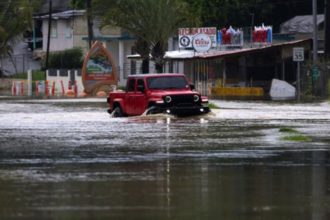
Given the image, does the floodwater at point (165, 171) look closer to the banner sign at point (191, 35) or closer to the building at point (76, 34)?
the banner sign at point (191, 35)

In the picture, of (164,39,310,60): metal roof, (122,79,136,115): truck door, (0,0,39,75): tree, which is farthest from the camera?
(0,0,39,75): tree

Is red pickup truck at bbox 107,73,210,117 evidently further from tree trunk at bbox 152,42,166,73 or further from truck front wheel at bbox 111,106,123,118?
tree trunk at bbox 152,42,166,73

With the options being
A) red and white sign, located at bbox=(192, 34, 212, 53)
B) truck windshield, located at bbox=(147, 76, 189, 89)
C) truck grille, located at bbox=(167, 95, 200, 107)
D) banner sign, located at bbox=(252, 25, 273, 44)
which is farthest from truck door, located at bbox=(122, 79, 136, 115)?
red and white sign, located at bbox=(192, 34, 212, 53)

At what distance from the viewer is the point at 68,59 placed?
8406cm

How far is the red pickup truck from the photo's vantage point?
102 feet

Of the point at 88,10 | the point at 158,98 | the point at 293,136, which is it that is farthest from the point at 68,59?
the point at 293,136

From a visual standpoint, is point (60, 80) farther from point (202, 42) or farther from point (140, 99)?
point (140, 99)

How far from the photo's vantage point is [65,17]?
88438 mm

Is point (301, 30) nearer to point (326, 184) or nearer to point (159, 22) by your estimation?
point (159, 22)

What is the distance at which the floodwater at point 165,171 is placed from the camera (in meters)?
12.1

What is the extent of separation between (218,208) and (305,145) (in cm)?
907

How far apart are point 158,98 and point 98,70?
1268 inches

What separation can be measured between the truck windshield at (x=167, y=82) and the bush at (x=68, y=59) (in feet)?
167

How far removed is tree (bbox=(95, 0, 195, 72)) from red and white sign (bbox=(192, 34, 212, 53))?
450cm
